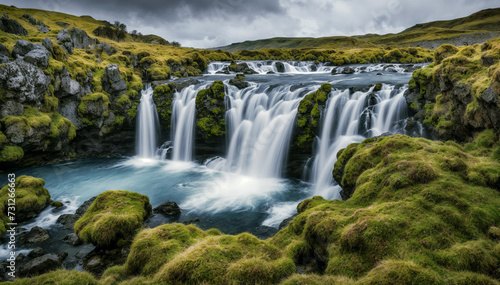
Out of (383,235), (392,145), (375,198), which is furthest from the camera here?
(392,145)

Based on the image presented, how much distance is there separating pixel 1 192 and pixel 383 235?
690 inches

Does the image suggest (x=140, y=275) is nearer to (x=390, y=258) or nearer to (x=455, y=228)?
(x=390, y=258)

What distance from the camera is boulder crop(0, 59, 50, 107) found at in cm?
1689

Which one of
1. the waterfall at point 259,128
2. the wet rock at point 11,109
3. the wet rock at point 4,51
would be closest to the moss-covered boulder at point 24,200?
the wet rock at point 11,109

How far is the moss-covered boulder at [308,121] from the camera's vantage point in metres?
17.6

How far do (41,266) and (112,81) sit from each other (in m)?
20.5

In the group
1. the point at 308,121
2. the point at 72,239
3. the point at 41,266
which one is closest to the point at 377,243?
the point at 41,266

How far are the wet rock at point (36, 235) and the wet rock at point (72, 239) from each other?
38.5 inches

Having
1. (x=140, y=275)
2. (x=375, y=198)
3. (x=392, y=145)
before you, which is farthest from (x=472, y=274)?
(x=140, y=275)

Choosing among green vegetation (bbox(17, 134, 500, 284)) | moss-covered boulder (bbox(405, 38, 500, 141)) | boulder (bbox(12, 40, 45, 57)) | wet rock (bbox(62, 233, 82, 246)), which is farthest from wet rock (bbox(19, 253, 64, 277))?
boulder (bbox(12, 40, 45, 57))

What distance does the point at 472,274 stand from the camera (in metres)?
3.76

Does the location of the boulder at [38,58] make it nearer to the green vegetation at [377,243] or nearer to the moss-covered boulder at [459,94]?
the green vegetation at [377,243]

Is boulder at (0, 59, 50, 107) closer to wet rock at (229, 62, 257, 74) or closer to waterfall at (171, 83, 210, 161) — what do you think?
waterfall at (171, 83, 210, 161)

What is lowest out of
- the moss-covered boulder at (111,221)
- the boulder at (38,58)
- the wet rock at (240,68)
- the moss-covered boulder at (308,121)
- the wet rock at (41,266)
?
the wet rock at (41,266)
